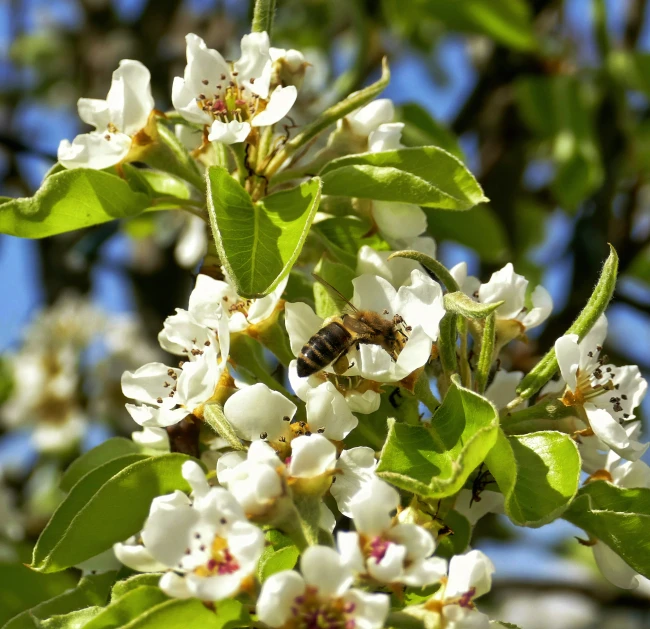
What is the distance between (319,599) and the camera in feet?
3.33

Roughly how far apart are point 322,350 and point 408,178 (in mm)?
286

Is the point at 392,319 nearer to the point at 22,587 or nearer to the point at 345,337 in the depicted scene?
the point at 345,337

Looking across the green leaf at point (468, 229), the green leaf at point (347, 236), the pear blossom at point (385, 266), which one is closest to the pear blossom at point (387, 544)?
the pear blossom at point (385, 266)

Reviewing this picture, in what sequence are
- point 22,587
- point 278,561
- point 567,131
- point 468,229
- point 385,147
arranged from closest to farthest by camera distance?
point 278,561 < point 385,147 < point 22,587 < point 468,229 < point 567,131

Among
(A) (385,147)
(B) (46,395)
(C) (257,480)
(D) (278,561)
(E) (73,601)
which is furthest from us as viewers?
(B) (46,395)

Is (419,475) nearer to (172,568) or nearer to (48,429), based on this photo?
(172,568)

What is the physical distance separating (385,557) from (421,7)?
2084mm

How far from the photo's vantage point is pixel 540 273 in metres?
2.80

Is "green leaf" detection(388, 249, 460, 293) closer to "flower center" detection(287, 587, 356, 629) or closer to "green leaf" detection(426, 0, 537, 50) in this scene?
"flower center" detection(287, 587, 356, 629)

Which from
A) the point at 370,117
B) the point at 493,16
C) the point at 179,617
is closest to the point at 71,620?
the point at 179,617

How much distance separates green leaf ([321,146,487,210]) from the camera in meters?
1.38

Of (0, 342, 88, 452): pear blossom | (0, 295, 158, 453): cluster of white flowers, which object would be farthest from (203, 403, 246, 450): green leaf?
(0, 342, 88, 452): pear blossom

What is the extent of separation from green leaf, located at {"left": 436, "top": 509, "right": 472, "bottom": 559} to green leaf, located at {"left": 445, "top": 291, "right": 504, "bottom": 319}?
1.08ft

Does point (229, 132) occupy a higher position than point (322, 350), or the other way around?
point (229, 132)
